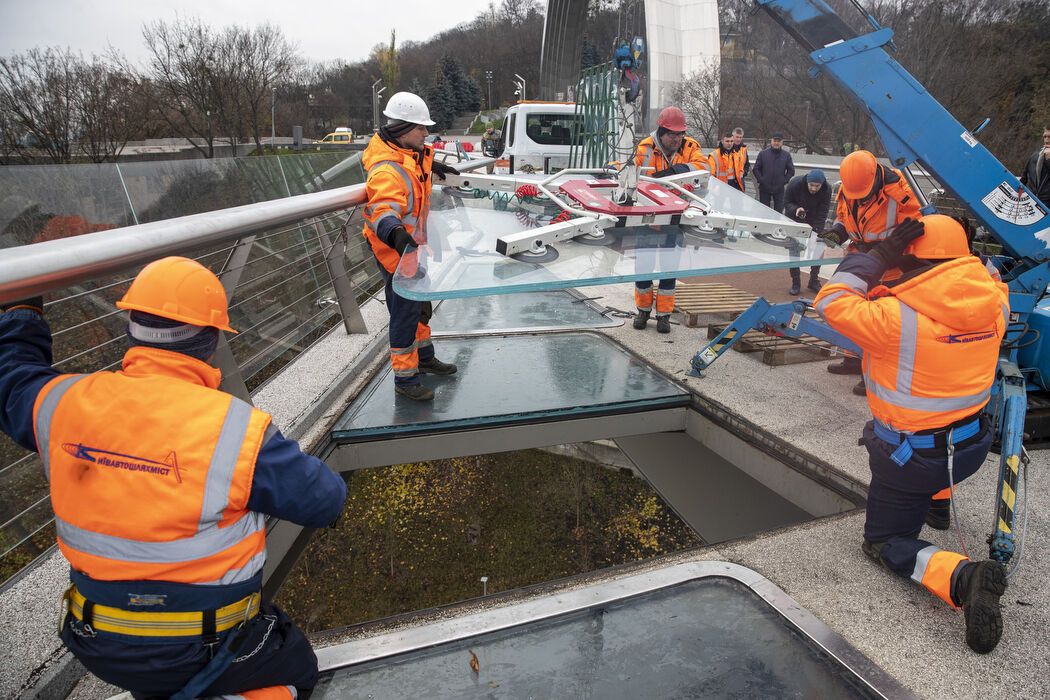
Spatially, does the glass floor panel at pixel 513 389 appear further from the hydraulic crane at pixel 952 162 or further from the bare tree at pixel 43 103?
the bare tree at pixel 43 103

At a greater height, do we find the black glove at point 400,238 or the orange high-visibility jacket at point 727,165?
the orange high-visibility jacket at point 727,165

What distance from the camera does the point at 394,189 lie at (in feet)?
11.1

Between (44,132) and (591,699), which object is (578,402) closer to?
(591,699)

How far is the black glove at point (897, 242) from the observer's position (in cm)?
243

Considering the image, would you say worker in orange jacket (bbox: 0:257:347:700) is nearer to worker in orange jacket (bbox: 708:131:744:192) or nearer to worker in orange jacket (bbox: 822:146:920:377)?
worker in orange jacket (bbox: 822:146:920:377)

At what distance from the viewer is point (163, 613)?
1521 mm

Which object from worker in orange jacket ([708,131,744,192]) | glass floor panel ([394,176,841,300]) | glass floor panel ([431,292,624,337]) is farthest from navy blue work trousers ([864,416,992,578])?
worker in orange jacket ([708,131,744,192])

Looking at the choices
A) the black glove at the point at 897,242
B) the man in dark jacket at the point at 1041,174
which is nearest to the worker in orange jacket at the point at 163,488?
the black glove at the point at 897,242

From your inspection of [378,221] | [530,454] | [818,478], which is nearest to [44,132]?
[530,454]

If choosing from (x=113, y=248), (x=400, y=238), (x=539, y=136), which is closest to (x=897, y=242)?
(x=400, y=238)

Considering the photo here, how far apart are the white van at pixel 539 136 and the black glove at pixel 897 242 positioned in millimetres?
10298

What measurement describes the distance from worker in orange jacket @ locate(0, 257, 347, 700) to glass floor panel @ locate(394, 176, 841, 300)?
1.20 m

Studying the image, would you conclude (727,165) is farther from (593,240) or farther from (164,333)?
(164,333)

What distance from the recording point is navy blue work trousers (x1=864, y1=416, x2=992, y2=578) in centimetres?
246
